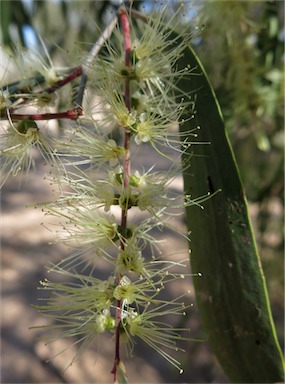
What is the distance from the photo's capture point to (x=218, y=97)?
1540 mm

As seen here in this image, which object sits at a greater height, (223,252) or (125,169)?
(125,169)

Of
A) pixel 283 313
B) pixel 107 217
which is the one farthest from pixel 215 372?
pixel 107 217

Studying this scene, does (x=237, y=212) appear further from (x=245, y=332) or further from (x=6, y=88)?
(x=6, y=88)

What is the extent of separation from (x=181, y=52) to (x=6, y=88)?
29cm

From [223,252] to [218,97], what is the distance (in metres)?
0.76

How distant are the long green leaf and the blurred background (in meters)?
0.16

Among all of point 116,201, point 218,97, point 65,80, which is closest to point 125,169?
point 116,201

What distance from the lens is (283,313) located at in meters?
2.67

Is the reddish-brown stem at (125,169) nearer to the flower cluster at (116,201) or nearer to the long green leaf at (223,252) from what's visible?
the flower cluster at (116,201)

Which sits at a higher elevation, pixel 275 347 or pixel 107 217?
pixel 107 217

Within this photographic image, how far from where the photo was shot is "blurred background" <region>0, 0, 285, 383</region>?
1321 millimetres

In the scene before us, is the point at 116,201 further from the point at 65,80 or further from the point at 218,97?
the point at 218,97

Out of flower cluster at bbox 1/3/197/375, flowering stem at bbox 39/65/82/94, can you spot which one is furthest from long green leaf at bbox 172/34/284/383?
flowering stem at bbox 39/65/82/94

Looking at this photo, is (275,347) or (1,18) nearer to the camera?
(275,347)
